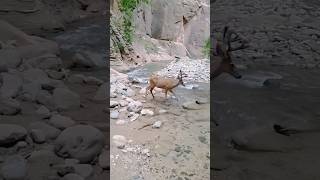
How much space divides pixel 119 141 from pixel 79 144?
0.64 metres

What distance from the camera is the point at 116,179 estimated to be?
10.6ft

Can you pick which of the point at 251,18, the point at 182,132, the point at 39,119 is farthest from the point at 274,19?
the point at 39,119

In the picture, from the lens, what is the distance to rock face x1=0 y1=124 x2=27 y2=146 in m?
3.23

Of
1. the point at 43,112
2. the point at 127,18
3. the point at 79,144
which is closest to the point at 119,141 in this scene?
the point at 79,144

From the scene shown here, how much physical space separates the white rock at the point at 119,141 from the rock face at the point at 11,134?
2.60 feet

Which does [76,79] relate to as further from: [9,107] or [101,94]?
Result: [9,107]

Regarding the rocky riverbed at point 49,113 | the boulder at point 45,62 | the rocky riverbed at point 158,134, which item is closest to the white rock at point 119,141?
the rocky riverbed at point 158,134

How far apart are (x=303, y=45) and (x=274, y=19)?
2.13 m

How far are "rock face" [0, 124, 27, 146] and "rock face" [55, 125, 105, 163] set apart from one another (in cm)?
28

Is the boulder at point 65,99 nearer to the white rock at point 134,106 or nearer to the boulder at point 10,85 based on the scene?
the boulder at point 10,85

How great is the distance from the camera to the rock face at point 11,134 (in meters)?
3.23

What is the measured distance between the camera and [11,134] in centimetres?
328

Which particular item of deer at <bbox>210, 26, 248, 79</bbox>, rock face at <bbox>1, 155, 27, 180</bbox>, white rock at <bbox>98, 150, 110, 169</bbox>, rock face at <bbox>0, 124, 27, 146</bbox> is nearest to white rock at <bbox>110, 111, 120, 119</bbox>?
white rock at <bbox>98, 150, 110, 169</bbox>

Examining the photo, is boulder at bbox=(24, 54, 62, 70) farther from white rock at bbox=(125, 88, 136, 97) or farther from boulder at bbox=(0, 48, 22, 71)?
white rock at bbox=(125, 88, 136, 97)
